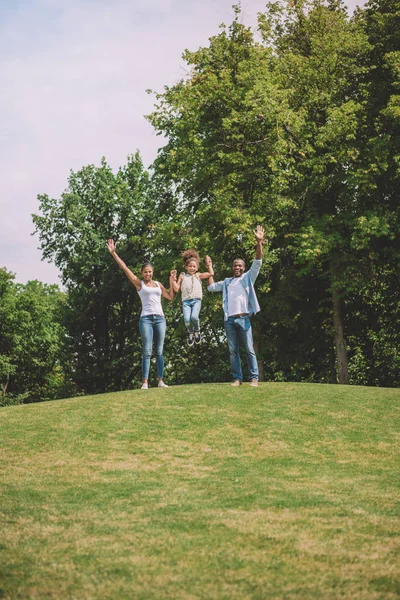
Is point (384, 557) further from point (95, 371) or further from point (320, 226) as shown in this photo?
point (95, 371)

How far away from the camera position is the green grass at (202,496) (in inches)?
178

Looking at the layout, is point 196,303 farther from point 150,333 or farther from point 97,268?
point 97,268

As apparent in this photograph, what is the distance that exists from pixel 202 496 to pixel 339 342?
24000mm

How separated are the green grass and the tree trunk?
1607cm

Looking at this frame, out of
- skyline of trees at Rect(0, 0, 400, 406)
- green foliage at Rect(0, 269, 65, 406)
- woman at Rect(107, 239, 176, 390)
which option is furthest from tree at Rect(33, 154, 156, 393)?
woman at Rect(107, 239, 176, 390)

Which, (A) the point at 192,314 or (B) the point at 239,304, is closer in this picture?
(B) the point at 239,304

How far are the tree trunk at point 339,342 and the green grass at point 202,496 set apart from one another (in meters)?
16.1

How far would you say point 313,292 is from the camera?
112 feet

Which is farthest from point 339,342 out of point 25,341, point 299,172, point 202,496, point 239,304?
point 25,341

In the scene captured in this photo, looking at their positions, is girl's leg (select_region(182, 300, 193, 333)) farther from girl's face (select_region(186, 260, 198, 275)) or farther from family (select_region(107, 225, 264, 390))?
girl's face (select_region(186, 260, 198, 275))

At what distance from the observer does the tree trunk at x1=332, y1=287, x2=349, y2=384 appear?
29.6 m

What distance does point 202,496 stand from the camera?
276 inches

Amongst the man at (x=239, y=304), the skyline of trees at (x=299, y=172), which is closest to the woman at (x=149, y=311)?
the man at (x=239, y=304)

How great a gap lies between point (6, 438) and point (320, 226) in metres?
20.9
